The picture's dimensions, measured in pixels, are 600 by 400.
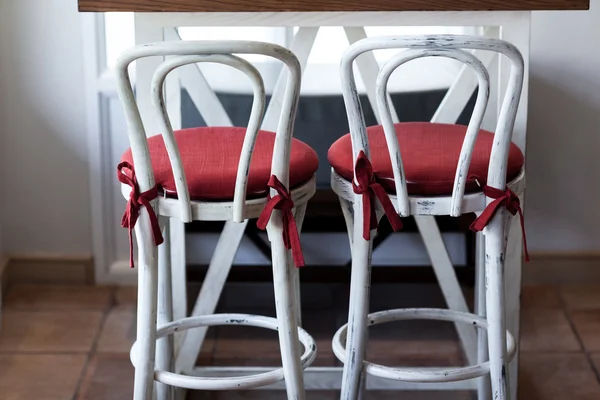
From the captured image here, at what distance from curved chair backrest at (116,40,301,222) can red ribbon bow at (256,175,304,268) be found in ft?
0.07

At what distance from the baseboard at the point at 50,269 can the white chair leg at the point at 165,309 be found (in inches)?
36.0

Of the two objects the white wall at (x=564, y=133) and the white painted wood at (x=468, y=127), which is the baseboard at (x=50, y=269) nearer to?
the white wall at (x=564, y=133)

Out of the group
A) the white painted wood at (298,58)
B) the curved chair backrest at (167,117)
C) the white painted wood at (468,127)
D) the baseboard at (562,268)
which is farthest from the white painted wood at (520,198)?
the baseboard at (562,268)

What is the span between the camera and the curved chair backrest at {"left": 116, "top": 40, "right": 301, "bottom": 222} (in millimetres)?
1614

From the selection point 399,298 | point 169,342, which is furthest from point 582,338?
point 169,342

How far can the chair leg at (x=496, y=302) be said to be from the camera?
1870 millimetres

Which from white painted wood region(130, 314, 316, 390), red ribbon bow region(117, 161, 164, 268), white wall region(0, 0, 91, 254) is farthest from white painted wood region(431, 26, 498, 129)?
white wall region(0, 0, 91, 254)

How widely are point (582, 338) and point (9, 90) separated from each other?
190 cm

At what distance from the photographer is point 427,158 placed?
74.0 inches

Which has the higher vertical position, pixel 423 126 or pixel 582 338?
pixel 423 126

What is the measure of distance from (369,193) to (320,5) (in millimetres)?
396

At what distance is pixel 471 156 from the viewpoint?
180cm

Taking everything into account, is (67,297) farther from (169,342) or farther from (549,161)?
(549,161)

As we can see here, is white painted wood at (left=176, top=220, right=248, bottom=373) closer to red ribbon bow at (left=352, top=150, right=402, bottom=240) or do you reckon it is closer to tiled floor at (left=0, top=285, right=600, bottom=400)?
tiled floor at (left=0, top=285, right=600, bottom=400)
